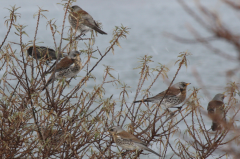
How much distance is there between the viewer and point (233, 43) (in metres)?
1.23

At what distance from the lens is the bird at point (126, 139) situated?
3504mm

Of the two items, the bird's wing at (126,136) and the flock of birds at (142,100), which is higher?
the flock of birds at (142,100)

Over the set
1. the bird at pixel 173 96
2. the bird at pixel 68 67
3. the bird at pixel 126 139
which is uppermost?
the bird at pixel 68 67

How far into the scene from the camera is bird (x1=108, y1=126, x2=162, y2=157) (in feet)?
11.5

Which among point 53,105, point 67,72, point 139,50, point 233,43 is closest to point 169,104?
point 67,72

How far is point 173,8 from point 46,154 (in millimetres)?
33925

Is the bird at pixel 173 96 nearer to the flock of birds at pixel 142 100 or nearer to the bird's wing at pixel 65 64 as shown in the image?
the flock of birds at pixel 142 100

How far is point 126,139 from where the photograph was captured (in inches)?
141

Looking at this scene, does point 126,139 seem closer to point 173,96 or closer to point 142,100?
point 142,100

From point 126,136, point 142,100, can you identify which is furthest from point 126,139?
point 142,100

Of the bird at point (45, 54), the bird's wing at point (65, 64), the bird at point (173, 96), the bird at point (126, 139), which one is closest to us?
the bird at point (45, 54)

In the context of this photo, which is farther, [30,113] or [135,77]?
[135,77]

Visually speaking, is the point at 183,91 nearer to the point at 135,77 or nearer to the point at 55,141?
the point at 55,141

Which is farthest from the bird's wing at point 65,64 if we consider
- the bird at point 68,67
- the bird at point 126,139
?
the bird at point 126,139
